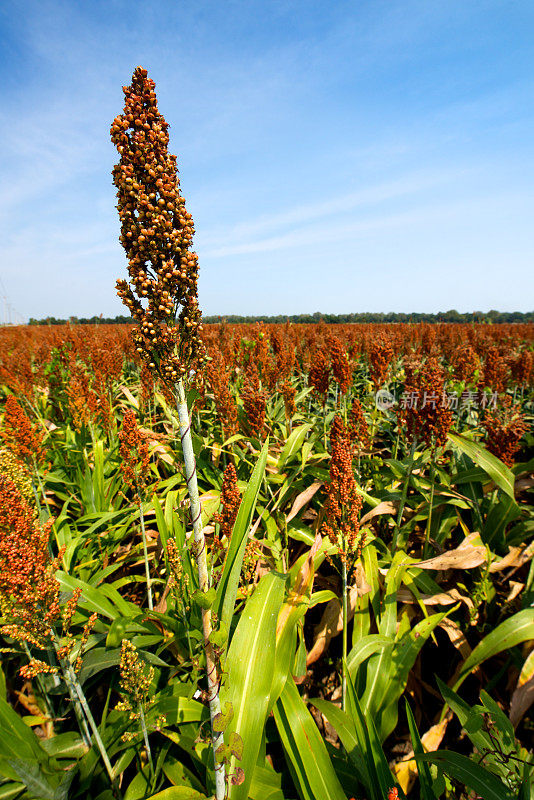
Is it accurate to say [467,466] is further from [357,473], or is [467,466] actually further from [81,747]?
[81,747]

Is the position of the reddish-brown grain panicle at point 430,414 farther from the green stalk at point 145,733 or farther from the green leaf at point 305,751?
the green stalk at point 145,733

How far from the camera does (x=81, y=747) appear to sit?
1.91 m

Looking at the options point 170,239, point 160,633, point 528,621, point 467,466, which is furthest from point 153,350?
point 467,466

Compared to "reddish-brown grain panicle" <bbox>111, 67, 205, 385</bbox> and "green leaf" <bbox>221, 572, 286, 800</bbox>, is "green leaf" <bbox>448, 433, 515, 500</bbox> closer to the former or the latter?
"green leaf" <bbox>221, 572, 286, 800</bbox>

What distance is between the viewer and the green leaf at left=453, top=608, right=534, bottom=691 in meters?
2.10

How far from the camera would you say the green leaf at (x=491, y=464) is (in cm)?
291

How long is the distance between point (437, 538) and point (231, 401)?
2.55 m

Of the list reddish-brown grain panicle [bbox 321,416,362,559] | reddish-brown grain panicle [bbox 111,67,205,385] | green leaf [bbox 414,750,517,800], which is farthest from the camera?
reddish-brown grain panicle [bbox 321,416,362,559]

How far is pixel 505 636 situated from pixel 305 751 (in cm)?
138

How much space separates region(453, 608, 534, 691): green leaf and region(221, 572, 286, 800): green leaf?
130 cm

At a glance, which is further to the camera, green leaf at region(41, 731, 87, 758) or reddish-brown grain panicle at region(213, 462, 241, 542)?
reddish-brown grain panicle at region(213, 462, 241, 542)

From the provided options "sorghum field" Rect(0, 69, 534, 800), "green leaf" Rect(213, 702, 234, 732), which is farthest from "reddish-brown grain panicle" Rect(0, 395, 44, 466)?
"green leaf" Rect(213, 702, 234, 732)

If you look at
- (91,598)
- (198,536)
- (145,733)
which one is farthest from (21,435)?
(198,536)

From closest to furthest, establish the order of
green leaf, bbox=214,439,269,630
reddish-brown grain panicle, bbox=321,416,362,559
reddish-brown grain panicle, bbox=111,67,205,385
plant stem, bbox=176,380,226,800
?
reddish-brown grain panicle, bbox=111,67,205,385 → plant stem, bbox=176,380,226,800 → green leaf, bbox=214,439,269,630 → reddish-brown grain panicle, bbox=321,416,362,559
